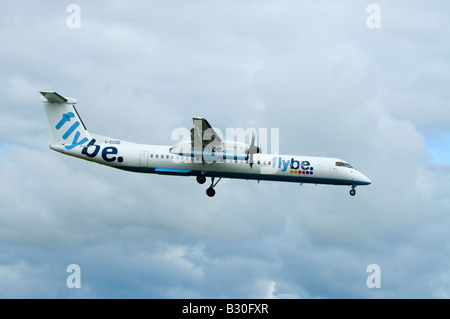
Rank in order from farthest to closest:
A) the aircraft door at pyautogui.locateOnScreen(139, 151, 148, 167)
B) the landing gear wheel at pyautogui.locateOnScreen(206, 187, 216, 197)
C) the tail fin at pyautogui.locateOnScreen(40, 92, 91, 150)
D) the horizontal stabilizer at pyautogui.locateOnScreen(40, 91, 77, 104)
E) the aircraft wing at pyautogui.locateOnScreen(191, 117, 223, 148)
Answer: the landing gear wheel at pyautogui.locateOnScreen(206, 187, 216, 197), the tail fin at pyautogui.locateOnScreen(40, 92, 91, 150), the horizontal stabilizer at pyautogui.locateOnScreen(40, 91, 77, 104), the aircraft door at pyautogui.locateOnScreen(139, 151, 148, 167), the aircraft wing at pyautogui.locateOnScreen(191, 117, 223, 148)

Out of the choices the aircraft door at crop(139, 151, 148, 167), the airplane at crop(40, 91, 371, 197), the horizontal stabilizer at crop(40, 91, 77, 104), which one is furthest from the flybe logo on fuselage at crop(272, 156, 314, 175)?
the horizontal stabilizer at crop(40, 91, 77, 104)

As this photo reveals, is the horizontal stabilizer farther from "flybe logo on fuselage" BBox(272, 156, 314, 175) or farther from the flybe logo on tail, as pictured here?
"flybe logo on fuselage" BBox(272, 156, 314, 175)

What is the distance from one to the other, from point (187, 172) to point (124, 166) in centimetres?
478

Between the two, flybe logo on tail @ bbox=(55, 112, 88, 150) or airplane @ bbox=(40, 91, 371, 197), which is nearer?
airplane @ bbox=(40, 91, 371, 197)

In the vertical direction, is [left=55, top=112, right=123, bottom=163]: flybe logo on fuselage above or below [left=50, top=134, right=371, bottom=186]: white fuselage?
above

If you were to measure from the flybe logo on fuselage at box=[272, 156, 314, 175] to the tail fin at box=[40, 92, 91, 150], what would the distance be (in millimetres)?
14517

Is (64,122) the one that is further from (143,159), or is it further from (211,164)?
(211,164)

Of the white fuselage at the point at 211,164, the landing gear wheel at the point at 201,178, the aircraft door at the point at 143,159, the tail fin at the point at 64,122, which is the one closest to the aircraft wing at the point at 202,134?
the white fuselage at the point at 211,164

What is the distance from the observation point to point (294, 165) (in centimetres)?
4078

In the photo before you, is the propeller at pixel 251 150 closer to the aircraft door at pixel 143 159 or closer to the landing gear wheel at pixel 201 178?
the landing gear wheel at pixel 201 178

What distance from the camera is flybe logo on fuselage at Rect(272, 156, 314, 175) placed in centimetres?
4072

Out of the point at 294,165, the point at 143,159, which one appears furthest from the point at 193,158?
the point at 294,165

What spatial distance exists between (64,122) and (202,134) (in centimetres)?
1131
